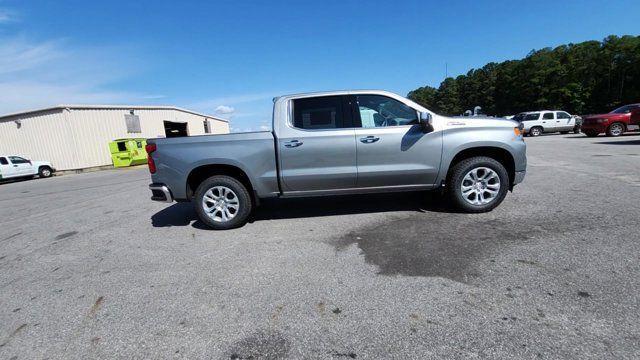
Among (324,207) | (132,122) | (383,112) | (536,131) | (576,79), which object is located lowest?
(324,207)

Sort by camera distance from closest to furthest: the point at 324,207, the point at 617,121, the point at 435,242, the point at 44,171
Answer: the point at 435,242 → the point at 324,207 → the point at 617,121 → the point at 44,171

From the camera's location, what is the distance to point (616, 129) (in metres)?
16.1

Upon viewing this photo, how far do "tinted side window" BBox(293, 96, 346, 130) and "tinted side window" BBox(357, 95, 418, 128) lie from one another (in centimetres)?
33

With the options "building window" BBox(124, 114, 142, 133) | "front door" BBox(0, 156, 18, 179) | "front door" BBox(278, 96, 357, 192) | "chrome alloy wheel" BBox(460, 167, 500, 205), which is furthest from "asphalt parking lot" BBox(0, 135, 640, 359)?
"building window" BBox(124, 114, 142, 133)

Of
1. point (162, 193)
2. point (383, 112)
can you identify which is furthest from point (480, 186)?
point (162, 193)

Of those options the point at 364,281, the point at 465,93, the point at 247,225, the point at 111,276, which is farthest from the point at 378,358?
the point at 465,93

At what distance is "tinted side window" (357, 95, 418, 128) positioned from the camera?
4746 millimetres

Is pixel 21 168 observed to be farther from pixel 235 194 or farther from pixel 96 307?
pixel 96 307

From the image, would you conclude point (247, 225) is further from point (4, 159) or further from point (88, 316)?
point (4, 159)

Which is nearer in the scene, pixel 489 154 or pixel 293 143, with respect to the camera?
pixel 293 143

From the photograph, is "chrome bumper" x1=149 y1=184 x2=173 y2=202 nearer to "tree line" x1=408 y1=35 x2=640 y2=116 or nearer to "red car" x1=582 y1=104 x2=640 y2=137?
"red car" x1=582 y1=104 x2=640 y2=137

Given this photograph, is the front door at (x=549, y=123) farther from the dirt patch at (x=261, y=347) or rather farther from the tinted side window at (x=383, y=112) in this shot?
the dirt patch at (x=261, y=347)

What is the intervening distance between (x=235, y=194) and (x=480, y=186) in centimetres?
369

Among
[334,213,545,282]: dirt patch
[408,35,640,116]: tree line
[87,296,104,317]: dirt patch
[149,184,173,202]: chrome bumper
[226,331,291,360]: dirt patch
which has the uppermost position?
[408,35,640,116]: tree line
